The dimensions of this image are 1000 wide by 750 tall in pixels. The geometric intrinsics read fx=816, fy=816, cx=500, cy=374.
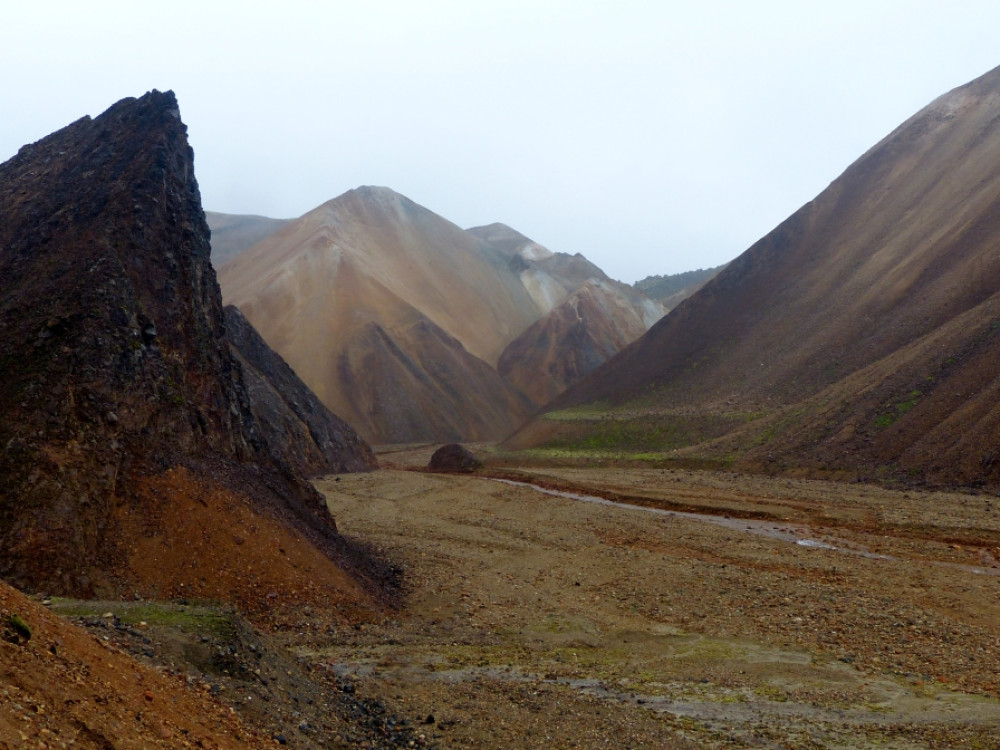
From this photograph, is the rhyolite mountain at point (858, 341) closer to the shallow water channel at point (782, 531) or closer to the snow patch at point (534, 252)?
the shallow water channel at point (782, 531)

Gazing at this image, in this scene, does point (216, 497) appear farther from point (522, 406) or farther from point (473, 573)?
point (522, 406)

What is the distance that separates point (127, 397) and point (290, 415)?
27717 millimetres

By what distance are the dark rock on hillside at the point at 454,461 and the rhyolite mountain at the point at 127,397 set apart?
89.4 feet

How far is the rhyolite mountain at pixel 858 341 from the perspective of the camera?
34344 mm

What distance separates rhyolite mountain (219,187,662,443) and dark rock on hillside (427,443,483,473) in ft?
71.2

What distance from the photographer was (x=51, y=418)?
12.2 metres

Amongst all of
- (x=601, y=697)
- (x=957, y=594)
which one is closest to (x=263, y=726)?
(x=601, y=697)

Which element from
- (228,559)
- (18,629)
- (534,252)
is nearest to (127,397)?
Answer: (228,559)

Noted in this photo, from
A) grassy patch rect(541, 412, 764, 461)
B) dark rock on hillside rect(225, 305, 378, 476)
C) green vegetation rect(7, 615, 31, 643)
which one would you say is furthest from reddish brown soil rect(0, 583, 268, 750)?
grassy patch rect(541, 412, 764, 461)

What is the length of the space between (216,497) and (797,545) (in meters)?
15.6

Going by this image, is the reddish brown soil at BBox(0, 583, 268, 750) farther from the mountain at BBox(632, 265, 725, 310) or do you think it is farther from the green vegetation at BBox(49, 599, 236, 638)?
the mountain at BBox(632, 265, 725, 310)

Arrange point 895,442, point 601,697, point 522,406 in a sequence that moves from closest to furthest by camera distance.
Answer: point 601,697 < point 895,442 < point 522,406

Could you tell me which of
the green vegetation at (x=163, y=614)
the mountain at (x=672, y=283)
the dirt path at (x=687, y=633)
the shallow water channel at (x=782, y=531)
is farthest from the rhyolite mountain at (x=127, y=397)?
the mountain at (x=672, y=283)

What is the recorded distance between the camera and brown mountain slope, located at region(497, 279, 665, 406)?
9375 cm
